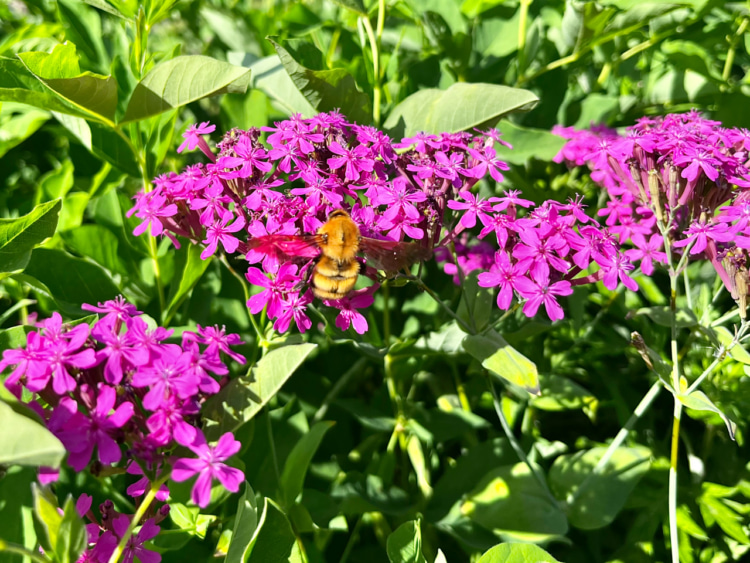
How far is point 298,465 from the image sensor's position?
1.23 m

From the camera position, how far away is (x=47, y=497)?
834 mm

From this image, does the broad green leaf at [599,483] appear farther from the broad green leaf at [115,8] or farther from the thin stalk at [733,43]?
the broad green leaf at [115,8]

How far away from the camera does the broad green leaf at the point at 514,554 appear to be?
105cm

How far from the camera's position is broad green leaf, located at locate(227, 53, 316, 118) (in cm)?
162

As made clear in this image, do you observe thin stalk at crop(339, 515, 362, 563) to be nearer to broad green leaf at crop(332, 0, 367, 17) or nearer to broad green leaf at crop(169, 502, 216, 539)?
broad green leaf at crop(169, 502, 216, 539)

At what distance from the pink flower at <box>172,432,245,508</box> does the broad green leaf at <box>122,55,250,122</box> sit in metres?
0.66

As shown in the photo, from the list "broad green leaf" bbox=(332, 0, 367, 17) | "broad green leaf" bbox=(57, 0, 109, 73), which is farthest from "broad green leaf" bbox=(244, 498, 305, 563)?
"broad green leaf" bbox=(57, 0, 109, 73)

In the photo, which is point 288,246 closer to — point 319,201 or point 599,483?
point 319,201

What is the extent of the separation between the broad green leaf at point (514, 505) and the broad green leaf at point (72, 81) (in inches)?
41.8

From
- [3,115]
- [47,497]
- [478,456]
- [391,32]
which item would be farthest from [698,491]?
[3,115]

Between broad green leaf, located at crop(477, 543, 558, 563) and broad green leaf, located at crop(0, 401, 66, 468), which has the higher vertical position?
broad green leaf, located at crop(0, 401, 66, 468)

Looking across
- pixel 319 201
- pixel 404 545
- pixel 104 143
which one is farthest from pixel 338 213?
pixel 104 143

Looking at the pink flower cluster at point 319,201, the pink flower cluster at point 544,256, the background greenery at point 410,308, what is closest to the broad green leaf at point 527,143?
the background greenery at point 410,308

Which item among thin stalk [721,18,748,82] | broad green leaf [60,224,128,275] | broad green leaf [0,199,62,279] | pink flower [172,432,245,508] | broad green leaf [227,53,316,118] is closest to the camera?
pink flower [172,432,245,508]
